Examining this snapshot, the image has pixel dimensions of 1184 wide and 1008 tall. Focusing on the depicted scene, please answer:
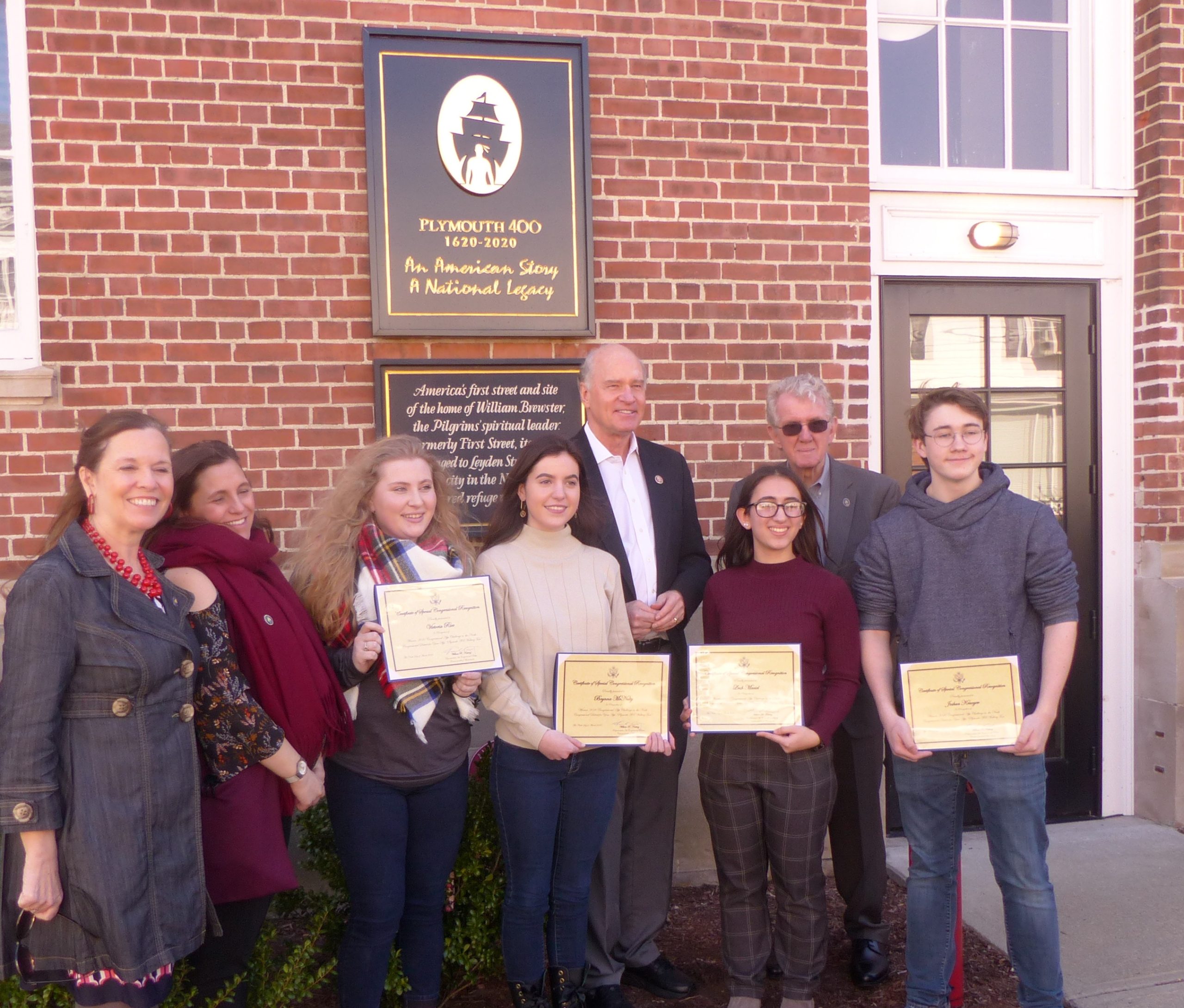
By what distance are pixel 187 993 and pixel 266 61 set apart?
3586 mm

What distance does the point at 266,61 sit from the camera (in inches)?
172

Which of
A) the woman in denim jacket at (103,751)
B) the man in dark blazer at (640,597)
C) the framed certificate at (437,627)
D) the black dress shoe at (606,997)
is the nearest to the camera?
the woman in denim jacket at (103,751)

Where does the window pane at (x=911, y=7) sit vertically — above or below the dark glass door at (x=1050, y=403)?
above

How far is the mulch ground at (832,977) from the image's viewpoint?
3582 millimetres

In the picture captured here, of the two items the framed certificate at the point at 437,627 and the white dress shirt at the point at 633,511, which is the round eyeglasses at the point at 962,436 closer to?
the white dress shirt at the point at 633,511

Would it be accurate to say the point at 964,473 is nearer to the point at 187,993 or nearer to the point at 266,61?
the point at 187,993

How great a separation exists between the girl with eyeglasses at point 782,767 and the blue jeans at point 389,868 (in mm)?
891

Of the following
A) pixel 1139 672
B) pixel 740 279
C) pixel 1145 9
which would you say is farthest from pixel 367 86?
pixel 1139 672

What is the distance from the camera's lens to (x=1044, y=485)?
5.29 metres

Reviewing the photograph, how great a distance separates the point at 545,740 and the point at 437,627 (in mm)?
494

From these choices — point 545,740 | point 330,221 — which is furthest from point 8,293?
point 545,740

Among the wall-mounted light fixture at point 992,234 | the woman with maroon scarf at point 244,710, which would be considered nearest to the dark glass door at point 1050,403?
the wall-mounted light fixture at point 992,234

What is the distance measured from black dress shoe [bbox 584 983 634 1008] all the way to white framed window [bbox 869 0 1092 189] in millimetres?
3876

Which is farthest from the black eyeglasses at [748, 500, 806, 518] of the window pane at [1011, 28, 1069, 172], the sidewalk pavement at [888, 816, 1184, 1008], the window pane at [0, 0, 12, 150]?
the window pane at [0, 0, 12, 150]
